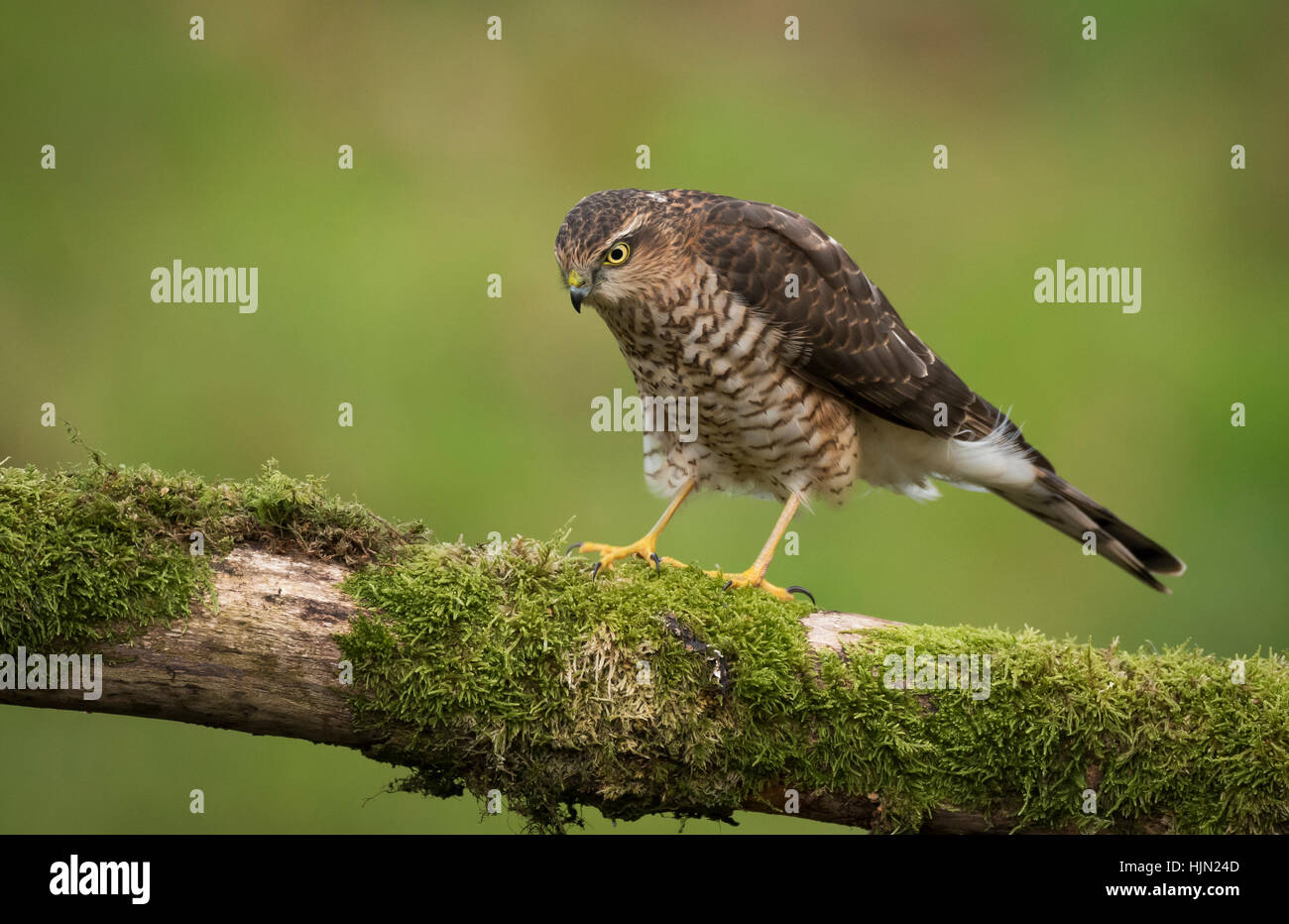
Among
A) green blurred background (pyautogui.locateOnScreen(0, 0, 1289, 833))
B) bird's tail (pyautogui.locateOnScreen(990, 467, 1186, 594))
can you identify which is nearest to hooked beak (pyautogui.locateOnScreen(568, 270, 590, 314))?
bird's tail (pyautogui.locateOnScreen(990, 467, 1186, 594))

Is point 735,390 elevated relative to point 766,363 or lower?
lower

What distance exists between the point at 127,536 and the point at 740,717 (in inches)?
75.4

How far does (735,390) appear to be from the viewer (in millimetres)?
5070

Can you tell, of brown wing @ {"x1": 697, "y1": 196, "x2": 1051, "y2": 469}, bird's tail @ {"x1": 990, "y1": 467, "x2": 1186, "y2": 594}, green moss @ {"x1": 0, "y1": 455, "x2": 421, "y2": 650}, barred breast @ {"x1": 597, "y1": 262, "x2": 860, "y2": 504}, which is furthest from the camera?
bird's tail @ {"x1": 990, "y1": 467, "x2": 1186, "y2": 594}

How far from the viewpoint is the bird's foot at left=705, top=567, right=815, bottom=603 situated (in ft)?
14.2

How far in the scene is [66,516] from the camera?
3.63 metres

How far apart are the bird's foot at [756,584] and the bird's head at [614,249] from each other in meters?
1.24

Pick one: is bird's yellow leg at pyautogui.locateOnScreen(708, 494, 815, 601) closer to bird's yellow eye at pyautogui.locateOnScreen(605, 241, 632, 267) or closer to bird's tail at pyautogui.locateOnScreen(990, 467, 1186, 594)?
bird's yellow eye at pyautogui.locateOnScreen(605, 241, 632, 267)

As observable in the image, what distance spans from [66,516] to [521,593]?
4.45ft

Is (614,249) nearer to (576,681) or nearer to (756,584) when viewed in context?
(756,584)

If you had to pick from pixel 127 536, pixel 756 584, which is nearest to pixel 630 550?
pixel 756 584

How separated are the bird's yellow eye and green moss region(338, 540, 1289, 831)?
148 cm

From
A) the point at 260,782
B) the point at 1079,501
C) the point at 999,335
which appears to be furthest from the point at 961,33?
the point at 260,782

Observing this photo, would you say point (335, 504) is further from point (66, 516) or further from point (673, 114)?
point (673, 114)
